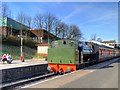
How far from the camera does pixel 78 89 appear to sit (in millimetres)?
11797

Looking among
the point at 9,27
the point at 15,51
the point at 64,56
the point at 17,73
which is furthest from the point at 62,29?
the point at 17,73

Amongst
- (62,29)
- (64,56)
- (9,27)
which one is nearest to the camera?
(64,56)

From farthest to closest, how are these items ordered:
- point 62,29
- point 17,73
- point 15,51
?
point 62,29 → point 15,51 → point 17,73

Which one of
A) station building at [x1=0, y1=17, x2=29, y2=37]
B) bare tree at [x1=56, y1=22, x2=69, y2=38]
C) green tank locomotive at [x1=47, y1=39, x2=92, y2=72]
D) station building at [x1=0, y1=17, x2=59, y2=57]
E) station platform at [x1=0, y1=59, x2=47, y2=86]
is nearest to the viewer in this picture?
station platform at [x1=0, y1=59, x2=47, y2=86]

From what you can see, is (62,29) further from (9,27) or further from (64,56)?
(64,56)

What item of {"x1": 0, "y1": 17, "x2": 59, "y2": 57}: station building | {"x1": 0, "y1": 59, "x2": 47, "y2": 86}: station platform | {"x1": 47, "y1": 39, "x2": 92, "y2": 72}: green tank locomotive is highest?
{"x1": 0, "y1": 17, "x2": 59, "y2": 57}: station building

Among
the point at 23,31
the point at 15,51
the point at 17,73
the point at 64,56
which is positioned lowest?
the point at 17,73

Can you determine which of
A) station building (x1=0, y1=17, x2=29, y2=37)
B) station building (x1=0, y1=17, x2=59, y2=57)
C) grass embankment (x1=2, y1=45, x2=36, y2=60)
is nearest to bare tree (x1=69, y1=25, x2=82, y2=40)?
station building (x1=0, y1=17, x2=59, y2=57)

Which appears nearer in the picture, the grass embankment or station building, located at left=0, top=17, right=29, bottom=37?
the grass embankment

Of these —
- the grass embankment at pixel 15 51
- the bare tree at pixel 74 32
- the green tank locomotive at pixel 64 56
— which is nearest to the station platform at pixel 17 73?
the green tank locomotive at pixel 64 56

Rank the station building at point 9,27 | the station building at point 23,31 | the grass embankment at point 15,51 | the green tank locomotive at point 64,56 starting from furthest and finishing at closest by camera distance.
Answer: the station building at point 9,27 < the station building at point 23,31 < the grass embankment at point 15,51 < the green tank locomotive at point 64,56

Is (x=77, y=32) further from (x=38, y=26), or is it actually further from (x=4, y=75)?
(x=4, y=75)

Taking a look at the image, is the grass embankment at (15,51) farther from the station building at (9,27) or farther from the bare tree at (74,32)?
the bare tree at (74,32)

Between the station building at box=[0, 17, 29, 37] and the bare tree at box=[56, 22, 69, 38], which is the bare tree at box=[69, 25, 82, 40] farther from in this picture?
A: the station building at box=[0, 17, 29, 37]
